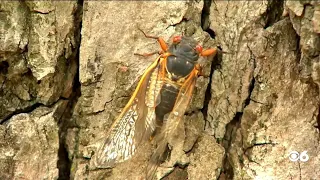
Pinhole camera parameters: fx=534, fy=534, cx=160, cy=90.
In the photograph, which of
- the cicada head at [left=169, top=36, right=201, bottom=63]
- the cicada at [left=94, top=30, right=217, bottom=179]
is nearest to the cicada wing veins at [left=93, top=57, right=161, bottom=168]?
the cicada at [left=94, top=30, right=217, bottom=179]

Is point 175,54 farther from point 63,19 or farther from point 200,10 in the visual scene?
point 63,19

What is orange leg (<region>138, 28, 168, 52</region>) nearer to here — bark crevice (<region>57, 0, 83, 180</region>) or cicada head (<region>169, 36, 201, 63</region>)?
cicada head (<region>169, 36, 201, 63</region>)

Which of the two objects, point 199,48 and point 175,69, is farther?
point 175,69

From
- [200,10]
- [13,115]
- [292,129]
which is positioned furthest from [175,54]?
[13,115]

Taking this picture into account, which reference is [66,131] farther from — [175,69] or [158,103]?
[175,69]

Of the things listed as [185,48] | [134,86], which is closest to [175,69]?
[185,48]

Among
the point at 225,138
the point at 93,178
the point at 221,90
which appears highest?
the point at 221,90

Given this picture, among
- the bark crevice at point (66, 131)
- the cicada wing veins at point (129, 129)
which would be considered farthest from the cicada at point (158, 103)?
the bark crevice at point (66, 131)
